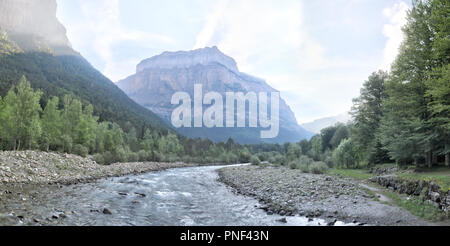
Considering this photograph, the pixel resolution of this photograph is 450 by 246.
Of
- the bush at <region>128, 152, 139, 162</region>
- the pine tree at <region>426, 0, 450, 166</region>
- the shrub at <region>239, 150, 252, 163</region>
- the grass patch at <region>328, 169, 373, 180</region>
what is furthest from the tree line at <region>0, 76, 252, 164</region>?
the pine tree at <region>426, 0, 450, 166</region>

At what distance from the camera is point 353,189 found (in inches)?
699

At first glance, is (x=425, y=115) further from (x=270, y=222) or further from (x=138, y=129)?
(x=138, y=129)

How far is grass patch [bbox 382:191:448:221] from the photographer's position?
10.3 m

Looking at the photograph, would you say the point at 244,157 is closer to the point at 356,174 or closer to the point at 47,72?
the point at 356,174

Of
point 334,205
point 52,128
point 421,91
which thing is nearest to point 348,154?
point 421,91

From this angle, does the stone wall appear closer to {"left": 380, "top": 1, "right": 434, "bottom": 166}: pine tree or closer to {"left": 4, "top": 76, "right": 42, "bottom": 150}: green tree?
{"left": 380, "top": 1, "right": 434, "bottom": 166}: pine tree

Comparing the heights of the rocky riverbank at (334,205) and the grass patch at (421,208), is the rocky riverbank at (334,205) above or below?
below

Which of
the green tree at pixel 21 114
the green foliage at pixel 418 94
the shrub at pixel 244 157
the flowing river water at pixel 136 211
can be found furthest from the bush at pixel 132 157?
the shrub at pixel 244 157

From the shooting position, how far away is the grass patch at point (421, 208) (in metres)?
10.3

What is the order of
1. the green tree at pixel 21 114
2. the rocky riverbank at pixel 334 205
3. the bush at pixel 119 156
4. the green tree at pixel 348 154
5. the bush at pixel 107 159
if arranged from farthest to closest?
1. the bush at pixel 119 156
2. the bush at pixel 107 159
3. the green tree at pixel 348 154
4. the green tree at pixel 21 114
5. the rocky riverbank at pixel 334 205

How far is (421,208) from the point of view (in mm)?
11508

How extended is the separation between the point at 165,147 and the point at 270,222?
283 feet

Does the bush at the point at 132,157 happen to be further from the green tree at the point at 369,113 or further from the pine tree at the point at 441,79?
the pine tree at the point at 441,79
